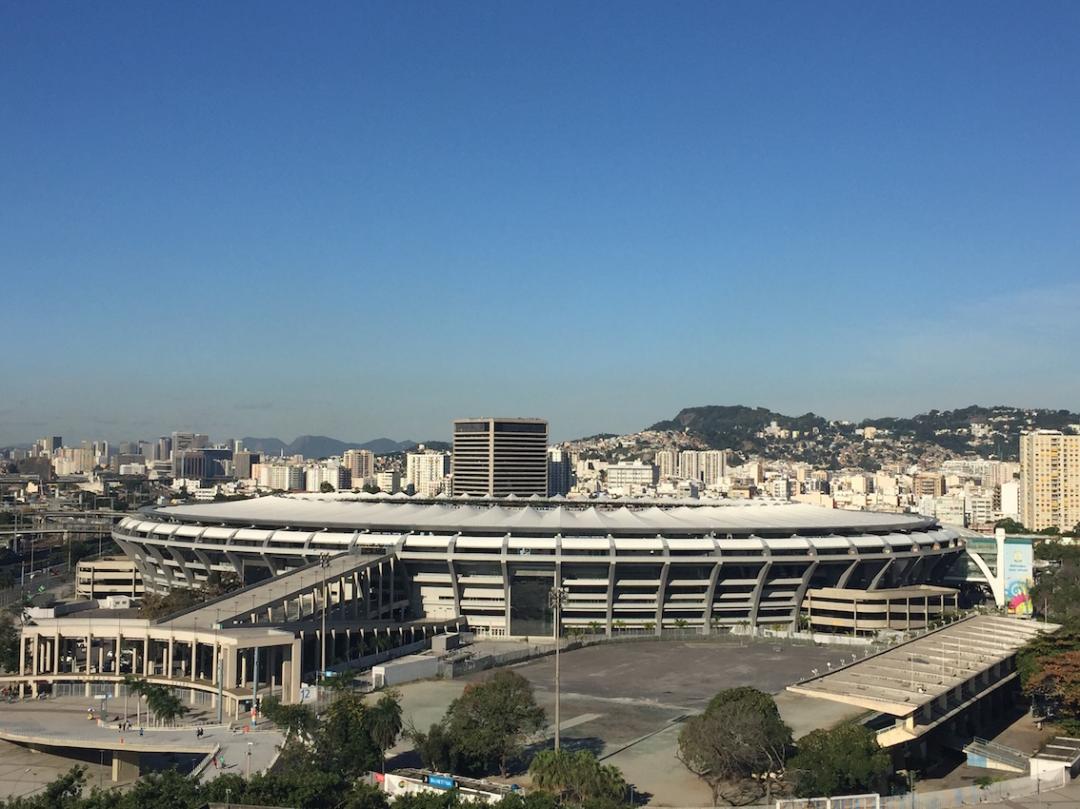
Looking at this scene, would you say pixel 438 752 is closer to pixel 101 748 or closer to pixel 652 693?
pixel 101 748

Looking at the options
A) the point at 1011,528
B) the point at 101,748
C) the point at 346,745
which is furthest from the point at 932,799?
the point at 1011,528

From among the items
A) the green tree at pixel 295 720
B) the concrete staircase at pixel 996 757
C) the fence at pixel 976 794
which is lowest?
the concrete staircase at pixel 996 757

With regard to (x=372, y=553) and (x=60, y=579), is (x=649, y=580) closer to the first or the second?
(x=372, y=553)

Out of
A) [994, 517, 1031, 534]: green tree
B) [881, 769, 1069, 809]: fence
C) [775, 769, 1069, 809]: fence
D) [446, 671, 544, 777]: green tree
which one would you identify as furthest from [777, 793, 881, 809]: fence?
[994, 517, 1031, 534]: green tree

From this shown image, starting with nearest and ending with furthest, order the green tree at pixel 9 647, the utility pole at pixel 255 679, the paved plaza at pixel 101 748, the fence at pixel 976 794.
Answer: the fence at pixel 976 794, the paved plaza at pixel 101 748, the utility pole at pixel 255 679, the green tree at pixel 9 647

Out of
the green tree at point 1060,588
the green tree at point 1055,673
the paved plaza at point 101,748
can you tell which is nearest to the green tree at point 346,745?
the paved plaza at point 101,748

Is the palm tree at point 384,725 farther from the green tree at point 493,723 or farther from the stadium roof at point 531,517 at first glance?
the stadium roof at point 531,517
